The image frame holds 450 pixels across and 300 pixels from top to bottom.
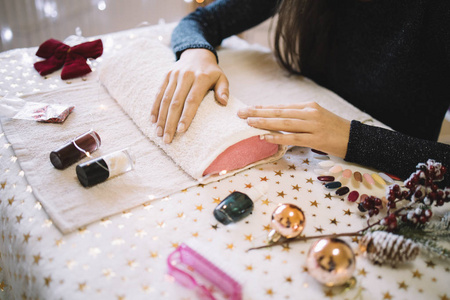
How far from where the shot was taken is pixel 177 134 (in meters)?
0.77

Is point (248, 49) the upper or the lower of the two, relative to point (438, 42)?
lower

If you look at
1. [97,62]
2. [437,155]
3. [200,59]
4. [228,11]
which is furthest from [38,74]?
[437,155]

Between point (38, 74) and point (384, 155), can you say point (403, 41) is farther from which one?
point (38, 74)

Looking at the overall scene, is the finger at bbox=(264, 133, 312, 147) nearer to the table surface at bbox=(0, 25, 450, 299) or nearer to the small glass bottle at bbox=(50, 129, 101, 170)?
the table surface at bbox=(0, 25, 450, 299)

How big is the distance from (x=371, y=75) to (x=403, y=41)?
5.5 inches

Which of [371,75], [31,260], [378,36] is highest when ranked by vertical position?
[378,36]

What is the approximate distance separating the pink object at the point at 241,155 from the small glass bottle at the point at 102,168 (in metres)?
0.17

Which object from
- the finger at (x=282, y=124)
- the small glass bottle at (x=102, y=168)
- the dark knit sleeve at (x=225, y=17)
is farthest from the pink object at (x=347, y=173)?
the dark knit sleeve at (x=225, y=17)

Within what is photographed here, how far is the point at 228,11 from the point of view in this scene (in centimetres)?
121

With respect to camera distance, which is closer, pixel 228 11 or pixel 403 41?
pixel 403 41

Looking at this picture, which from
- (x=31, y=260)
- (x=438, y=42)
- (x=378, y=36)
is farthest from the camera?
(x=378, y=36)

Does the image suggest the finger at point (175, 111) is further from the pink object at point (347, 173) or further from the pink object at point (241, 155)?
the pink object at point (347, 173)

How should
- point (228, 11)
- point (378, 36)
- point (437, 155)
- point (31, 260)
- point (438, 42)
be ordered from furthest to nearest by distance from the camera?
point (228, 11) → point (378, 36) → point (438, 42) → point (437, 155) → point (31, 260)

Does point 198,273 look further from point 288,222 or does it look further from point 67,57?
point 67,57
